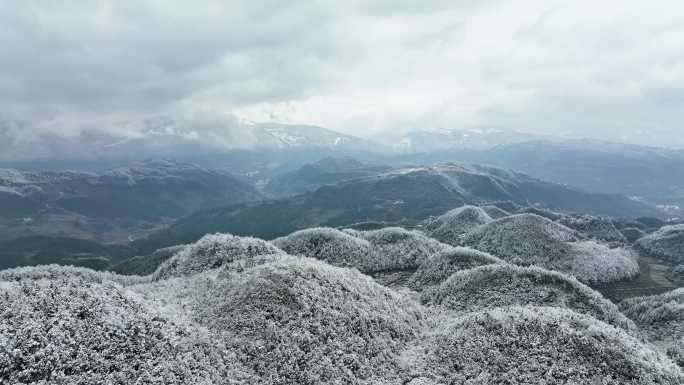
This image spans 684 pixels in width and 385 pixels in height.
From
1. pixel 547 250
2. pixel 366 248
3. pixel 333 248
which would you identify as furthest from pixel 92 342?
pixel 547 250

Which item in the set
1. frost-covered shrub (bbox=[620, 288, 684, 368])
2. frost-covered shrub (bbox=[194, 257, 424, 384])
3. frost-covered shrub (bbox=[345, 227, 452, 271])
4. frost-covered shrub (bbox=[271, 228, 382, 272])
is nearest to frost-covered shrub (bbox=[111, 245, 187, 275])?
frost-covered shrub (bbox=[271, 228, 382, 272])

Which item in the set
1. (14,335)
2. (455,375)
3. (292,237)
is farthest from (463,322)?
(292,237)

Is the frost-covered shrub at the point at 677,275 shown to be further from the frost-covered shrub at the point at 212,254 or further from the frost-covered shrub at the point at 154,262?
the frost-covered shrub at the point at 154,262

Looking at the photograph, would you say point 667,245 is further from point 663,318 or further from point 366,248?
point 366,248

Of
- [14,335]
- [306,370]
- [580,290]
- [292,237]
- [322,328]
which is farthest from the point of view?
[292,237]

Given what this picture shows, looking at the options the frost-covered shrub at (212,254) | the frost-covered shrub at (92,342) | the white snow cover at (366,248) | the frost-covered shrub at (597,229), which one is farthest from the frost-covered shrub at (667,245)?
the frost-covered shrub at (92,342)

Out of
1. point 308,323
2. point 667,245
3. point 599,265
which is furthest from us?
point 667,245

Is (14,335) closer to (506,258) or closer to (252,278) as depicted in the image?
(252,278)
